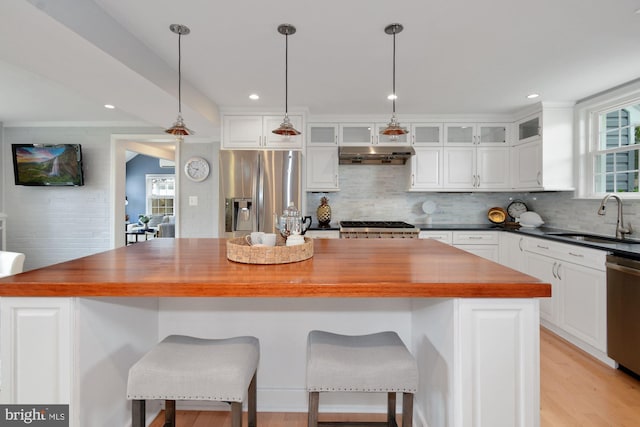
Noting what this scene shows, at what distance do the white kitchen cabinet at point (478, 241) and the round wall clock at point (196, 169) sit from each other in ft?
11.2

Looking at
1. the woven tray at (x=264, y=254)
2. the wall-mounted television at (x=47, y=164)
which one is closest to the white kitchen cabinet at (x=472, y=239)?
the woven tray at (x=264, y=254)

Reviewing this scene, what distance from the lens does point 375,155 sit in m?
4.09

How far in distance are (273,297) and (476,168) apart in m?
3.75

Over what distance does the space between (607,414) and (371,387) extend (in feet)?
5.86

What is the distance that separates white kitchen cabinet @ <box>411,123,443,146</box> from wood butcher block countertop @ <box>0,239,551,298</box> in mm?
2880

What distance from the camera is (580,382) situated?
88.0 inches

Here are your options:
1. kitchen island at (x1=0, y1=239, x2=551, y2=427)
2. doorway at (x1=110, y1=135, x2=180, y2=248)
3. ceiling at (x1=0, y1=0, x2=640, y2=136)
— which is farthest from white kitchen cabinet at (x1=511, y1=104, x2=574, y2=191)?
doorway at (x1=110, y1=135, x2=180, y2=248)

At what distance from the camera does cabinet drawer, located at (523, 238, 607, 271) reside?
2498 millimetres

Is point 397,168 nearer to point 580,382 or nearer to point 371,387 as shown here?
point 580,382

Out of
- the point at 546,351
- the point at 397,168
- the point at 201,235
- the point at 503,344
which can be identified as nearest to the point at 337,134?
the point at 397,168

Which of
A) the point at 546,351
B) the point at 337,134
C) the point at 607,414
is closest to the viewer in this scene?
the point at 607,414

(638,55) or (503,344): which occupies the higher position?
(638,55)

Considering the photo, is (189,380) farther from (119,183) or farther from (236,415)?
(119,183)

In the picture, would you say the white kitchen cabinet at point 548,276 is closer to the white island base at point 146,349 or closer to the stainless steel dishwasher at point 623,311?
the stainless steel dishwasher at point 623,311
